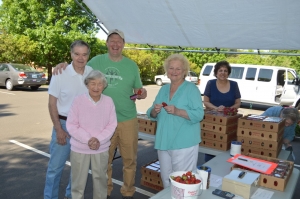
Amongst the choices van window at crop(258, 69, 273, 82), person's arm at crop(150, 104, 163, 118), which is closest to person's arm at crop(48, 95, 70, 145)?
person's arm at crop(150, 104, 163, 118)

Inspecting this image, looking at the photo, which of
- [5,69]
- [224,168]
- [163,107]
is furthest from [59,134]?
[5,69]

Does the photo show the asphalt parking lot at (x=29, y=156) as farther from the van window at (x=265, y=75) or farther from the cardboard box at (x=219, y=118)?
the van window at (x=265, y=75)

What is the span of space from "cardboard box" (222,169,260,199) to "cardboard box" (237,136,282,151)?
1300mm

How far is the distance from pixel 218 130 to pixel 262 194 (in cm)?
157

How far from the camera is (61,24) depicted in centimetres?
1997

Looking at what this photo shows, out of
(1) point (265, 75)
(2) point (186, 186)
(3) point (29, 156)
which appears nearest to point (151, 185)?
(2) point (186, 186)

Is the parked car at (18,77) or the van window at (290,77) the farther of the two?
the parked car at (18,77)

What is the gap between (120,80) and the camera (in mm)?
3391

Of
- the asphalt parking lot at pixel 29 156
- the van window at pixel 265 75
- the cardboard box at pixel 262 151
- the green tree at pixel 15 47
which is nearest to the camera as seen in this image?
the cardboard box at pixel 262 151

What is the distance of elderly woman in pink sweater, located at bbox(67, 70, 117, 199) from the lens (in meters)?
2.88

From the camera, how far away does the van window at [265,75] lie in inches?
505

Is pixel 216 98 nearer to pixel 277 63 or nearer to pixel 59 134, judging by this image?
pixel 59 134

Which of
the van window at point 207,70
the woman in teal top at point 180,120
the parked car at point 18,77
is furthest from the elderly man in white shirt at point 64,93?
the parked car at point 18,77

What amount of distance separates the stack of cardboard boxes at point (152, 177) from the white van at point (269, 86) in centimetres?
989
